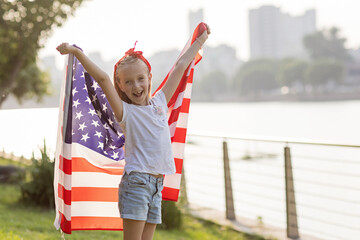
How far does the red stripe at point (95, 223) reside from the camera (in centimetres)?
305

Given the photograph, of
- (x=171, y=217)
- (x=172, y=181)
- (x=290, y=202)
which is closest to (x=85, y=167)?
(x=172, y=181)

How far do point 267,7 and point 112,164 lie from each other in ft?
610

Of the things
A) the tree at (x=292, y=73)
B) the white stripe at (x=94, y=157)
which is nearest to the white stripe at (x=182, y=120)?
the white stripe at (x=94, y=157)

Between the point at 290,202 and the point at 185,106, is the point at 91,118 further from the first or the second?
the point at 290,202

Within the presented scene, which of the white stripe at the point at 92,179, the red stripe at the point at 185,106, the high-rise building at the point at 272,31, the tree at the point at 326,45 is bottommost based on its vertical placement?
the white stripe at the point at 92,179

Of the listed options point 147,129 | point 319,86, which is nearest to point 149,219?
point 147,129

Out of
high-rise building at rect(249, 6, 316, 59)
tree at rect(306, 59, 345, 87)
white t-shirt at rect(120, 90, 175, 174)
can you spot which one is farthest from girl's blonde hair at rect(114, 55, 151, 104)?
high-rise building at rect(249, 6, 316, 59)

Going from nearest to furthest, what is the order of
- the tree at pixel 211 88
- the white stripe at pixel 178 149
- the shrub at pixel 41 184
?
1. the white stripe at pixel 178 149
2. the shrub at pixel 41 184
3. the tree at pixel 211 88

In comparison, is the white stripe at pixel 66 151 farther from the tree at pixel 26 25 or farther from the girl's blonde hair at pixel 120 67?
the tree at pixel 26 25

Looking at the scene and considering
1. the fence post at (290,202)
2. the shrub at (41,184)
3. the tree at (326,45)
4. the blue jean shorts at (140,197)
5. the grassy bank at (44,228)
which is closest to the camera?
the blue jean shorts at (140,197)

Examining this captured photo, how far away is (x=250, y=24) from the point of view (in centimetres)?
18600

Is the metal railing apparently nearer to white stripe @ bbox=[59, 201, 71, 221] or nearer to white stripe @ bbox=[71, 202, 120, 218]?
white stripe @ bbox=[71, 202, 120, 218]

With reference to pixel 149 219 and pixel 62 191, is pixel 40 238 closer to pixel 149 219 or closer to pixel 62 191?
pixel 62 191

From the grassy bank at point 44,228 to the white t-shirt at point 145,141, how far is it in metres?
1.89
